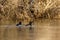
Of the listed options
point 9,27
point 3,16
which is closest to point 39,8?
point 3,16

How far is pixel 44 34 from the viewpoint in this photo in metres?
18.4

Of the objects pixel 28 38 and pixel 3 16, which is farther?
pixel 3 16

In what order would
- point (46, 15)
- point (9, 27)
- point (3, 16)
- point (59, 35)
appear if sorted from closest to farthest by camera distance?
point (59, 35)
point (9, 27)
point (3, 16)
point (46, 15)

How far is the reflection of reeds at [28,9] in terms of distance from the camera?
26.8m

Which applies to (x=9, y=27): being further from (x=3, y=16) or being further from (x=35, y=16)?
(x=35, y=16)

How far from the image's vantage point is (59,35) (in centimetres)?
1788

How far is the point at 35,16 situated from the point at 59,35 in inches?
409

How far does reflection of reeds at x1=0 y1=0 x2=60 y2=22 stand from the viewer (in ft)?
87.9

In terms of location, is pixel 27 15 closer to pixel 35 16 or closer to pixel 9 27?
pixel 35 16

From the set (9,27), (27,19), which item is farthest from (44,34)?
(27,19)

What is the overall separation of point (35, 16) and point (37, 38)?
11615mm

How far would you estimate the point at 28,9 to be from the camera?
27688 millimetres

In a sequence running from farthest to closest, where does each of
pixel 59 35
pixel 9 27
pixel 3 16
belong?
1. pixel 3 16
2. pixel 9 27
3. pixel 59 35

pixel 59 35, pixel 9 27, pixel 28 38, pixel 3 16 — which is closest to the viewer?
pixel 28 38
